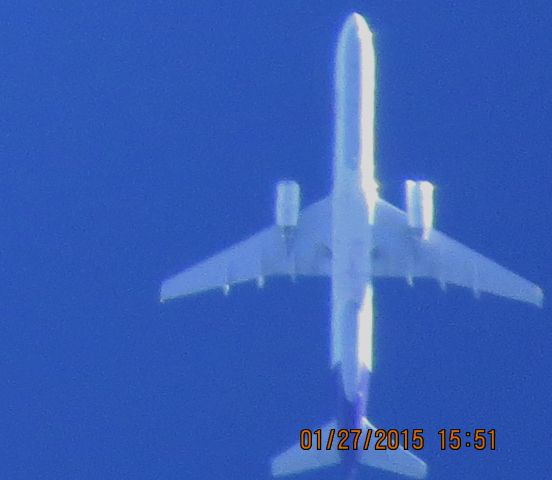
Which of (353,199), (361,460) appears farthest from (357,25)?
(361,460)

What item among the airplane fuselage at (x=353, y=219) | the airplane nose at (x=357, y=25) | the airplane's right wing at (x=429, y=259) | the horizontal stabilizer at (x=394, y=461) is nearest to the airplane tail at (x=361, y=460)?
the horizontal stabilizer at (x=394, y=461)

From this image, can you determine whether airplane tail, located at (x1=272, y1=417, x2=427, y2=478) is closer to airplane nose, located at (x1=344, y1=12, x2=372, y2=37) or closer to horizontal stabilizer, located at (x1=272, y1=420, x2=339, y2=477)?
horizontal stabilizer, located at (x1=272, y1=420, x2=339, y2=477)

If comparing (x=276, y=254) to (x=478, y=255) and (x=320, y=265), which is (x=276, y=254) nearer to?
(x=320, y=265)

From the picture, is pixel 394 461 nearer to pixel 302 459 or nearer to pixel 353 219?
pixel 302 459

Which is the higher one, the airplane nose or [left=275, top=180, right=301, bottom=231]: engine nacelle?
the airplane nose

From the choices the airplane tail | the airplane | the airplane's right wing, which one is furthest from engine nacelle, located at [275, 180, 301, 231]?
the airplane tail

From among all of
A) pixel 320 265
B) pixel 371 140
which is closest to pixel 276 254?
pixel 320 265

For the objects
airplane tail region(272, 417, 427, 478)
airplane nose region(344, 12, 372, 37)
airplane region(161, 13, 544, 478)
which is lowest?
airplane tail region(272, 417, 427, 478)
